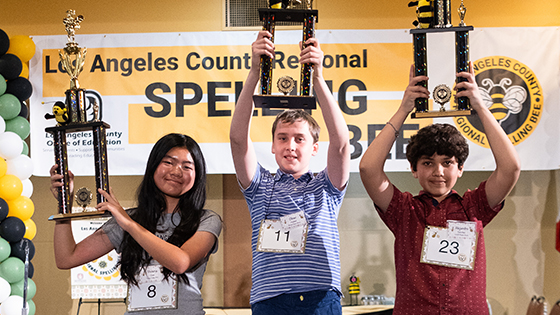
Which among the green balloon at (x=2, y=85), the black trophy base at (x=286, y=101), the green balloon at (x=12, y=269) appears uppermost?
the green balloon at (x=2, y=85)

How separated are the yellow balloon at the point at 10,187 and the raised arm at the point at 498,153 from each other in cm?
341

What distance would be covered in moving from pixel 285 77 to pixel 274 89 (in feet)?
7.56

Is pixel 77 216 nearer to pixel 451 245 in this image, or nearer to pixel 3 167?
pixel 451 245

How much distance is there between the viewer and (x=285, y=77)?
2119 millimetres

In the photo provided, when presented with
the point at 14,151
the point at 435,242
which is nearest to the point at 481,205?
the point at 435,242

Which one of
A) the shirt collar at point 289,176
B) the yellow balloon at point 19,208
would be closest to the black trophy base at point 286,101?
the shirt collar at point 289,176

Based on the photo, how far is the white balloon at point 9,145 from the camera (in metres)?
3.82

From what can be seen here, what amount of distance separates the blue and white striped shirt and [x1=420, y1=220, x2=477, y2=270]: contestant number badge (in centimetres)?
41

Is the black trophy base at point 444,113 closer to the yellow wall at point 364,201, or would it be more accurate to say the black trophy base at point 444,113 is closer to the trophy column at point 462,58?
the trophy column at point 462,58

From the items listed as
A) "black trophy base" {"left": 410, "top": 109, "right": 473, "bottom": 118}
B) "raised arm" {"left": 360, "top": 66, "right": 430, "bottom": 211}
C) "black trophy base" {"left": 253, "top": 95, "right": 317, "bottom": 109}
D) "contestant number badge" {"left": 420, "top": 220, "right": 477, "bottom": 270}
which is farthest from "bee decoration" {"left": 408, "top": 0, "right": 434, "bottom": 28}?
"contestant number badge" {"left": 420, "top": 220, "right": 477, "bottom": 270}

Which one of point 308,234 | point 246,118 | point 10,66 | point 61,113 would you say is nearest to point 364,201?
point 308,234

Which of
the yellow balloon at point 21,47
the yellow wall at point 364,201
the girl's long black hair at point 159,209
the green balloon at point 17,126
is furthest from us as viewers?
the yellow wall at point 364,201

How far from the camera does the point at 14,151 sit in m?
3.88

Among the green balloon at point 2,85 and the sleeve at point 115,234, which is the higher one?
the green balloon at point 2,85
